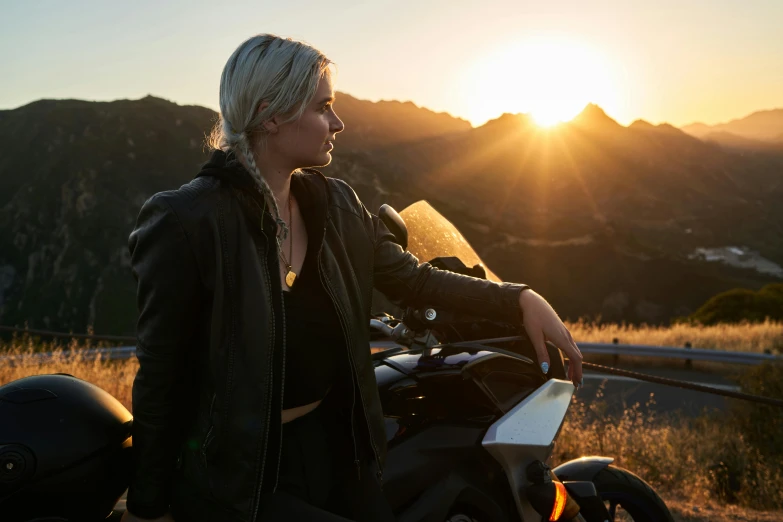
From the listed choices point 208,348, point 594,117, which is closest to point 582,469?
point 208,348

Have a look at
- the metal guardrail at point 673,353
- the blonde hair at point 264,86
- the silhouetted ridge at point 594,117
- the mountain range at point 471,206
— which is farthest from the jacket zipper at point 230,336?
the silhouetted ridge at point 594,117

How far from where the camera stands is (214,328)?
154 centimetres

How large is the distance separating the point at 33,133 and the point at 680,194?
87.9 m

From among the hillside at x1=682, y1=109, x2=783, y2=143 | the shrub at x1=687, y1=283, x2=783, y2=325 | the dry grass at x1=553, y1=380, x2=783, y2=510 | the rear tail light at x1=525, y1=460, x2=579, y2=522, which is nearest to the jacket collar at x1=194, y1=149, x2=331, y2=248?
the rear tail light at x1=525, y1=460, x2=579, y2=522

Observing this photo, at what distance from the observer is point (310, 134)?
1.78m

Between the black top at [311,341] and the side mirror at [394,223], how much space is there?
36 centimetres

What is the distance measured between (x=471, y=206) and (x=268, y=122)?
81150mm

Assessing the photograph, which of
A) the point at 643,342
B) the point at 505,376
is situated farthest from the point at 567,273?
the point at 505,376

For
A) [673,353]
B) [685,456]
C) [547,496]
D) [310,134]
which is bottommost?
[673,353]

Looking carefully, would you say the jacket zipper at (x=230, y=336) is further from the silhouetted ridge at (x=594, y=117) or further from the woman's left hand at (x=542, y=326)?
A: the silhouetted ridge at (x=594, y=117)

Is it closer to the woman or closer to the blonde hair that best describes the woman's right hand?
the woman

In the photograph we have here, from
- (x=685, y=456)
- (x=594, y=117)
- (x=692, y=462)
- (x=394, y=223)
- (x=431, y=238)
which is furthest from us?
(x=594, y=117)

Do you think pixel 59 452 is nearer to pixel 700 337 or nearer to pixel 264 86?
pixel 264 86

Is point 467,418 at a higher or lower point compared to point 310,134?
lower
